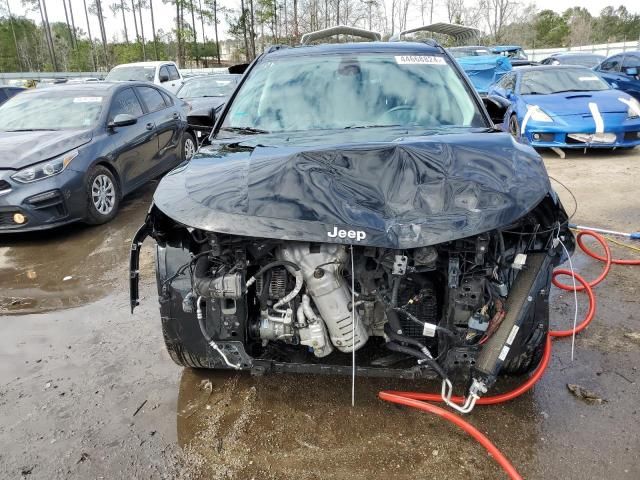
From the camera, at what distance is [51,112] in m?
5.87

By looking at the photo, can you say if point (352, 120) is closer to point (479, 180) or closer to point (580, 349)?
point (479, 180)

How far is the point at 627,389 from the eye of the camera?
256 centimetres

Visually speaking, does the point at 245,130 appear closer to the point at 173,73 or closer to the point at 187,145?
the point at 187,145

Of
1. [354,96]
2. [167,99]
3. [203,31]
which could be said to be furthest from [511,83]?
[203,31]

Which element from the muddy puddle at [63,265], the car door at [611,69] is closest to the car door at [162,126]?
the muddy puddle at [63,265]

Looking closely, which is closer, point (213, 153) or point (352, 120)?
point (213, 153)

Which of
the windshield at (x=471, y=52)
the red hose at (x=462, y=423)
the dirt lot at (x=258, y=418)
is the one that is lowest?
the dirt lot at (x=258, y=418)

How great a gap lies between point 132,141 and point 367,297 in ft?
16.2

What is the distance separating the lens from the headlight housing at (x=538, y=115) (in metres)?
7.77

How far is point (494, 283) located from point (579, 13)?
62277 mm

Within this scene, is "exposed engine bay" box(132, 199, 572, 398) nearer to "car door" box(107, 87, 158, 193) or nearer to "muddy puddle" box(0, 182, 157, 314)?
"muddy puddle" box(0, 182, 157, 314)

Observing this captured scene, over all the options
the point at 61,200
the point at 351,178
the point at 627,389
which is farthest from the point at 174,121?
the point at 627,389

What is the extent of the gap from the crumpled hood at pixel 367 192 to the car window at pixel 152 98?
203 inches

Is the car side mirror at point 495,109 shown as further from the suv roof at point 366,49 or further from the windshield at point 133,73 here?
the windshield at point 133,73
